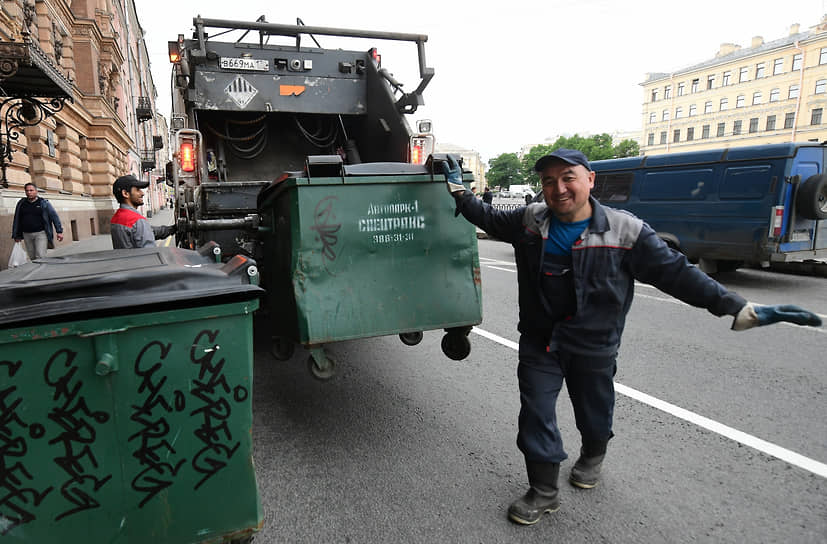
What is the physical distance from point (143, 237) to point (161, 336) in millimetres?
3100

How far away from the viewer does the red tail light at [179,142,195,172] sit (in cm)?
505

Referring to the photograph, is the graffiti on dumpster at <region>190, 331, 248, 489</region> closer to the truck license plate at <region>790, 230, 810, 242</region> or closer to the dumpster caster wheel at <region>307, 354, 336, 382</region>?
the dumpster caster wheel at <region>307, 354, 336, 382</region>

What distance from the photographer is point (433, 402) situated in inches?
151

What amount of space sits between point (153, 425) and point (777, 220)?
9.32 meters

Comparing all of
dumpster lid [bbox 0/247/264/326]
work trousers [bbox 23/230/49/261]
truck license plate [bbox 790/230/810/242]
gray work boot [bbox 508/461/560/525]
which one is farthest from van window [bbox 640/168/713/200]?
work trousers [bbox 23/230/49/261]

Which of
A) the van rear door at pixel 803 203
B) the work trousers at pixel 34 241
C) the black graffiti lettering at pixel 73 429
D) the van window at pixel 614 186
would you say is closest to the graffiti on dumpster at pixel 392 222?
the black graffiti lettering at pixel 73 429

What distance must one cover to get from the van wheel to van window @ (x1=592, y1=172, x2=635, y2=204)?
2794mm

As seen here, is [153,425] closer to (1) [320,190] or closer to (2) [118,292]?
(2) [118,292]

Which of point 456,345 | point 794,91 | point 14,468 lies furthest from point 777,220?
point 794,91

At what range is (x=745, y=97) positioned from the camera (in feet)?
173

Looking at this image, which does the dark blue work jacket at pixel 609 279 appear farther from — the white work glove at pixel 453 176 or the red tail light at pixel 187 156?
the red tail light at pixel 187 156

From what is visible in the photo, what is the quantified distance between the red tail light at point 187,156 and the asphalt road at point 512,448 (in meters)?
1.89

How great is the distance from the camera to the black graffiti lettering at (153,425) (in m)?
1.81

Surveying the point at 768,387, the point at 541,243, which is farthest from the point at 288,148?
the point at 768,387
